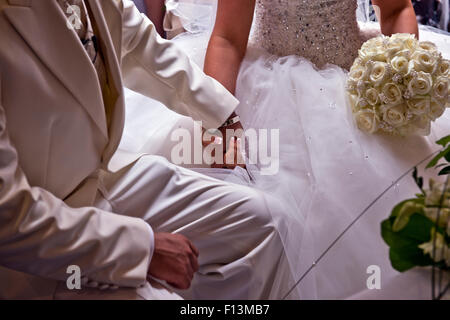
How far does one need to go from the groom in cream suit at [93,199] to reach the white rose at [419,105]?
345 millimetres

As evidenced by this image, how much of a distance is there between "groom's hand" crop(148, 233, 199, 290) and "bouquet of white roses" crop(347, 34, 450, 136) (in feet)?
1.61

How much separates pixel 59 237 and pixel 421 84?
2.42ft

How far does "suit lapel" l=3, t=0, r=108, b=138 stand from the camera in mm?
875

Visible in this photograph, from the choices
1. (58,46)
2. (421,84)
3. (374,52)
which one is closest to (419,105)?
(421,84)

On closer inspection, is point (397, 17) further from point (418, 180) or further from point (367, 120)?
point (418, 180)

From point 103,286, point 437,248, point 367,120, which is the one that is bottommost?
point 103,286

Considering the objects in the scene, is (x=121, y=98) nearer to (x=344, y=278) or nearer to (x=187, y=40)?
(x=344, y=278)

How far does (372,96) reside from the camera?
1.13m

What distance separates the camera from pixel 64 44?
929 millimetres

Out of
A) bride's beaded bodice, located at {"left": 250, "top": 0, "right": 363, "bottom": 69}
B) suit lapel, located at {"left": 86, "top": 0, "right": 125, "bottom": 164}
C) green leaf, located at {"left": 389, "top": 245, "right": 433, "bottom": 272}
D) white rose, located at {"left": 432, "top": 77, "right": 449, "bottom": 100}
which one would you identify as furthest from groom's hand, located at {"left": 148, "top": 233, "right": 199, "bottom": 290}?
bride's beaded bodice, located at {"left": 250, "top": 0, "right": 363, "bottom": 69}

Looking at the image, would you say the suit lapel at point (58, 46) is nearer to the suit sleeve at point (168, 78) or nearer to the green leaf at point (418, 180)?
the suit sleeve at point (168, 78)

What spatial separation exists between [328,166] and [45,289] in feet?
1.95

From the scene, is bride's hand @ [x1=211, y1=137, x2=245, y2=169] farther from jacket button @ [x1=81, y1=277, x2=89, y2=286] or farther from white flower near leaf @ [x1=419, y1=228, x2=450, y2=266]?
white flower near leaf @ [x1=419, y1=228, x2=450, y2=266]
